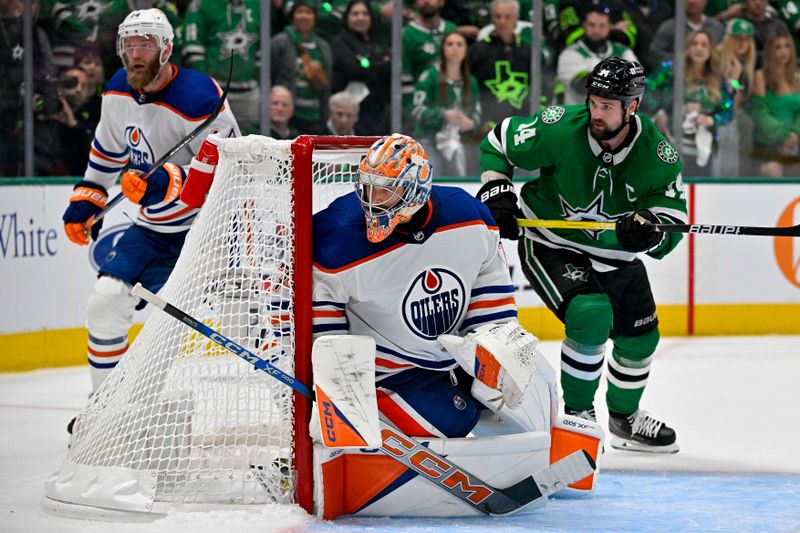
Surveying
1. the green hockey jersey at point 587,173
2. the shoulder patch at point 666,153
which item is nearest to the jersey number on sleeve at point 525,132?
the green hockey jersey at point 587,173

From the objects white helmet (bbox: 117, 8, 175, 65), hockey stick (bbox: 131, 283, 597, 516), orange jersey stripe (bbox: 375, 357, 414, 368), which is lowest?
hockey stick (bbox: 131, 283, 597, 516)

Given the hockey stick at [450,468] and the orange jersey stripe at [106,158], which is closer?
the hockey stick at [450,468]

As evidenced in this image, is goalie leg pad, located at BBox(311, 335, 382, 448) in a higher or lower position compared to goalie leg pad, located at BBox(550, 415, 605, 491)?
higher

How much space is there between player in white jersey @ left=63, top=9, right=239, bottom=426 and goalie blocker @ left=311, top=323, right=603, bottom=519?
117 cm

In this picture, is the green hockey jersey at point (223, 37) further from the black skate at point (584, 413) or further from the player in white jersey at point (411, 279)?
the player in white jersey at point (411, 279)

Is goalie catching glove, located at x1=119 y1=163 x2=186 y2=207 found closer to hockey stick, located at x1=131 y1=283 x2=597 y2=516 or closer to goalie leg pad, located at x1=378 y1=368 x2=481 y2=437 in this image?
hockey stick, located at x1=131 y1=283 x2=597 y2=516

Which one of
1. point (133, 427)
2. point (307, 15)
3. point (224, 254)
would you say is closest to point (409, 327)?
point (224, 254)

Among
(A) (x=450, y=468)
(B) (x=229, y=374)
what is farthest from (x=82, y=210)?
(A) (x=450, y=468)

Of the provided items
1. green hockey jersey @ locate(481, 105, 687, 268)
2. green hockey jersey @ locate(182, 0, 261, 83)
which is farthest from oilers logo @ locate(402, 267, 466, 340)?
green hockey jersey @ locate(182, 0, 261, 83)

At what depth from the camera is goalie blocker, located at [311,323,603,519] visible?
270 cm

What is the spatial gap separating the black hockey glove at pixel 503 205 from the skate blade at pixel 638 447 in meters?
0.72

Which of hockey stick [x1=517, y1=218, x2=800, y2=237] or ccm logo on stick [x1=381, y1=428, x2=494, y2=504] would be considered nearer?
ccm logo on stick [x1=381, y1=428, x2=494, y2=504]

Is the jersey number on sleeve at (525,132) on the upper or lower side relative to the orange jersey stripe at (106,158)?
upper

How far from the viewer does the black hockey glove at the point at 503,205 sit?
362cm
